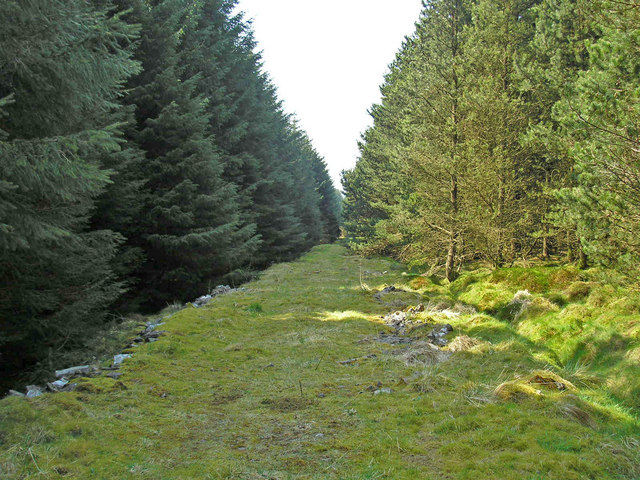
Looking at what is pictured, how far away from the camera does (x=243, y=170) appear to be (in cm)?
2173

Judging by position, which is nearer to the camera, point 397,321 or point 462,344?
point 462,344

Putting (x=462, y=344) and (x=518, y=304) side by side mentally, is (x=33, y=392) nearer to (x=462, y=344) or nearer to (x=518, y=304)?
(x=462, y=344)

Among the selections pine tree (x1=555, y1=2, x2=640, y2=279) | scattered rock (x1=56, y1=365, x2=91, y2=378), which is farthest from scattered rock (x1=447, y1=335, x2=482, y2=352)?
scattered rock (x1=56, y1=365, x2=91, y2=378)

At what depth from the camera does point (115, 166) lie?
368 inches

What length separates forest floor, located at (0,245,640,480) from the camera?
11.4ft

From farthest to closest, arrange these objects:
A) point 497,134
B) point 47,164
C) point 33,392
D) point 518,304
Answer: point 497,134
point 518,304
point 47,164
point 33,392

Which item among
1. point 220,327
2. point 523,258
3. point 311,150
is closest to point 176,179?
point 220,327

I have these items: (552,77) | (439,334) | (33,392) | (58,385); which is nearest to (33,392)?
(33,392)

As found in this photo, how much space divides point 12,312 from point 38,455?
4.13 metres

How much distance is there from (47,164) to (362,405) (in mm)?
4922

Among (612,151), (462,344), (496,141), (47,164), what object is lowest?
(462,344)

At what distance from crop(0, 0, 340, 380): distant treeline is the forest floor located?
1940 mm

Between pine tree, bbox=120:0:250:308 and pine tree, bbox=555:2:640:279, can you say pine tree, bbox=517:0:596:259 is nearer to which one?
pine tree, bbox=555:2:640:279

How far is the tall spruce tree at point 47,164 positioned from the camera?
5.26m
